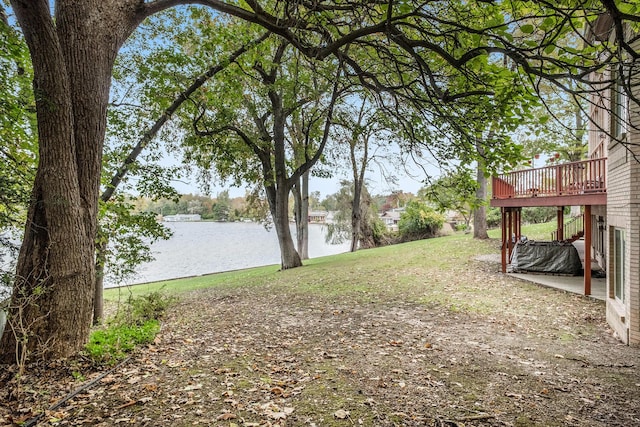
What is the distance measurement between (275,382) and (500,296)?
738 centimetres

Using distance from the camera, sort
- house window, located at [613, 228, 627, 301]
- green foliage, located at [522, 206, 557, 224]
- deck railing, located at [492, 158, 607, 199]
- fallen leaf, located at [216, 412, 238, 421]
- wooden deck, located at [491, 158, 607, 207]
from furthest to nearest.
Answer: green foliage, located at [522, 206, 557, 224], deck railing, located at [492, 158, 607, 199], wooden deck, located at [491, 158, 607, 207], house window, located at [613, 228, 627, 301], fallen leaf, located at [216, 412, 238, 421]

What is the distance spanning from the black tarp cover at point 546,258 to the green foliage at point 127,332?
445 inches

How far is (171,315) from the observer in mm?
7918

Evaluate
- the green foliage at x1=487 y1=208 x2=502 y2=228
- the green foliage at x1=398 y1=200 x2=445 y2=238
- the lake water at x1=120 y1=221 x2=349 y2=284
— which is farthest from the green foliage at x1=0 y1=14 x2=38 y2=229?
the green foliage at x1=487 y1=208 x2=502 y2=228

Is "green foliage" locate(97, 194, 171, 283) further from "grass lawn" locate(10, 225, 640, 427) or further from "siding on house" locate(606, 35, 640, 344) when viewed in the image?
"siding on house" locate(606, 35, 640, 344)

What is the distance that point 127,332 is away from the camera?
18.3ft

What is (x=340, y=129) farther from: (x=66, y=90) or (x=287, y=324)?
(x=66, y=90)

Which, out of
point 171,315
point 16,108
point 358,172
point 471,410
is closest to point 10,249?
point 16,108

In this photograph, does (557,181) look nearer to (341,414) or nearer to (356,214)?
(341,414)

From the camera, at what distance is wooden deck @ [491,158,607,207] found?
9453 millimetres

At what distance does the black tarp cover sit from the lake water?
1333cm

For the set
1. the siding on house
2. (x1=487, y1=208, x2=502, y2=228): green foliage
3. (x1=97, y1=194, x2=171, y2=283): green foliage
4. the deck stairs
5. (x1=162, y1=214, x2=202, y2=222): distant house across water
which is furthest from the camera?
(x1=487, y1=208, x2=502, y2=228): green foliage

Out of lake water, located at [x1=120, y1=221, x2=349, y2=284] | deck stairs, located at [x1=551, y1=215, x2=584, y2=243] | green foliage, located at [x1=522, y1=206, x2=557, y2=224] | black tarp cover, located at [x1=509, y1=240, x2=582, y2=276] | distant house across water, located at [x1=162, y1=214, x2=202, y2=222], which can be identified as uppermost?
green foliage, located at [x1=522, y1=206, x2=557, y2=224]

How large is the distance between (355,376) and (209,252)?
2540 cm
